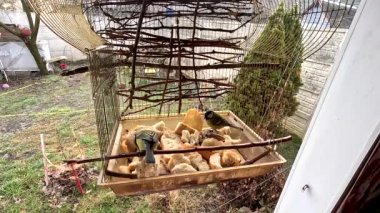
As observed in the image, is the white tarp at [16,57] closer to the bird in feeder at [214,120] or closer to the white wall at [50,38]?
the white wall at [50,38]

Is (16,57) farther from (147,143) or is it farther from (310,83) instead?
(147,143)

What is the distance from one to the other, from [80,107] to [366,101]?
358 centimetres

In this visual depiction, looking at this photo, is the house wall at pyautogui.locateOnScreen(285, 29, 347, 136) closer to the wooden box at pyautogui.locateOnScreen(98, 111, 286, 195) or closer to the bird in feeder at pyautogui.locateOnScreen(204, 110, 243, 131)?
the bird in feeder at pyautogui.locateOnScreen(204, 110, 243, 131)

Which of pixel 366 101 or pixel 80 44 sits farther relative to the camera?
pixel 80 44

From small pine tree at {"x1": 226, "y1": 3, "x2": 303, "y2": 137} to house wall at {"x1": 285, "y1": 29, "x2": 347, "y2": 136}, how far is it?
0.17 metres

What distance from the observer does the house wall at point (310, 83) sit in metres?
2.04

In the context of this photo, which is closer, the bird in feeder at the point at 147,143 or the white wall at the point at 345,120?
the white wall at the point at 345,120

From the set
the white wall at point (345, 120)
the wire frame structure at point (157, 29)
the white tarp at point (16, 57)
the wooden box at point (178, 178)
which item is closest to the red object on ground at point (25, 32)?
the white tarp at point (16, 57)

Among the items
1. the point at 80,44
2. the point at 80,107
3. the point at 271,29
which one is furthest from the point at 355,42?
the point at 80,107

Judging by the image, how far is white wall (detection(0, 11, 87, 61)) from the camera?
17.0ft

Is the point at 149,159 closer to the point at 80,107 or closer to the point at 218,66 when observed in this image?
the point at 218,66

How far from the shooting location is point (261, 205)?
70.4 inches

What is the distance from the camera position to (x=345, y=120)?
0.28 metres

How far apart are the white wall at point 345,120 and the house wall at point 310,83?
5.94 ft
